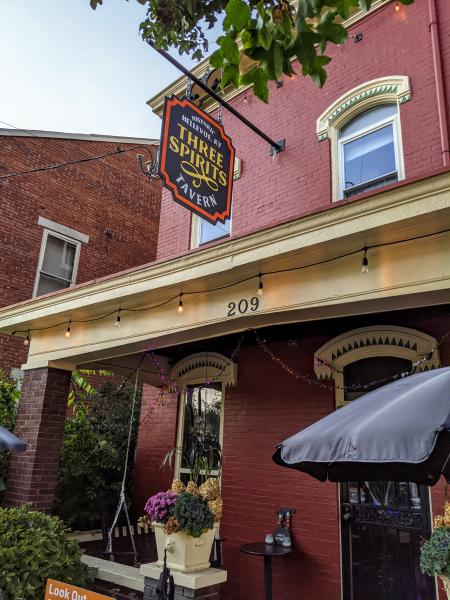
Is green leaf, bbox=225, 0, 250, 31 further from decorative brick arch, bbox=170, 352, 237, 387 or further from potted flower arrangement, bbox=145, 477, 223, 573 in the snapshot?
decorative brick arch, bbox=170, 352, 237, 387

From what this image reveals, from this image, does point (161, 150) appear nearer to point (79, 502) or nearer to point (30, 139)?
point (79, 502)

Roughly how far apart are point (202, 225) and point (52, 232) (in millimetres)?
4880

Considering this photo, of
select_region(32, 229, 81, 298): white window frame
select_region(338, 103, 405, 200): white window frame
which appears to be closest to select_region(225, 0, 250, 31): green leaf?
select_region(338, 103, 405, 200): white window frame

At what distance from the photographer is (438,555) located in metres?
3.84

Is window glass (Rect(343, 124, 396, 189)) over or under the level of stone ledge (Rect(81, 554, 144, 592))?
over

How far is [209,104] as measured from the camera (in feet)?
31.1

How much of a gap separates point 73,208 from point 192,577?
9928 millimetres

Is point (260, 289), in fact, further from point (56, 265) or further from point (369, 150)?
point (56, 265)

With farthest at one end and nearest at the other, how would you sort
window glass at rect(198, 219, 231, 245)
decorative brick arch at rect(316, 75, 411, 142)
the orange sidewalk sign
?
window glass at rect(198, 219, 231, 245) < decorative brick arch at rect(316, 75, 411, 142) < the orange sidewalk sign

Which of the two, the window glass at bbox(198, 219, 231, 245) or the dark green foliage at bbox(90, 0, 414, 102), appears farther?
the window glass at bbox(198, 219, 231, 245)

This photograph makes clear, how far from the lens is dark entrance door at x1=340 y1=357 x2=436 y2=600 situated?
555 cm

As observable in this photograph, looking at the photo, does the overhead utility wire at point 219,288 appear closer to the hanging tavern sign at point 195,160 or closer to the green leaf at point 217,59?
the hanging tavern sign at point 195,160

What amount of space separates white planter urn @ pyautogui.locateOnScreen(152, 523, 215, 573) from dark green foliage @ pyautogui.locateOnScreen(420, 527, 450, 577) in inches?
93.4

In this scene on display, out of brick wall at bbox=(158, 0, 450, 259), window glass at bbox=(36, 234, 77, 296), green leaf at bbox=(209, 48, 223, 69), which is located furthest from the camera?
window glass at bbox=(36, 234, 77, 296)
